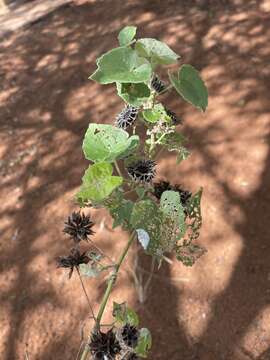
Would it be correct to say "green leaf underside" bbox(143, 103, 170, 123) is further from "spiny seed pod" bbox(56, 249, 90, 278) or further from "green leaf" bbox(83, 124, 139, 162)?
"spiny seed pod" bbox(56, 249, 90, 278)

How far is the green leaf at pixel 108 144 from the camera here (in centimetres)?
89

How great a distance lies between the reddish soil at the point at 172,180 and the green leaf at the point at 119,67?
1587mm

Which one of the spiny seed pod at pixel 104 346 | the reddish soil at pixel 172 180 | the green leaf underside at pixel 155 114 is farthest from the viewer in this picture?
the reddish soil at pixel 172 180

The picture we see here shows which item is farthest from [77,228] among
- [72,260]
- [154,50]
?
[154,50]

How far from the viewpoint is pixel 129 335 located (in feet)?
2.82

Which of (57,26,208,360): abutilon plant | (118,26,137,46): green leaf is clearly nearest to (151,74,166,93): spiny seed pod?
(57,26,208,360): abutilon plant

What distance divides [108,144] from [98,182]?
0.10 meters

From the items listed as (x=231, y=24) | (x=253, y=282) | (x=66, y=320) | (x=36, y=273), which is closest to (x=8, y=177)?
(x=36, y=273)

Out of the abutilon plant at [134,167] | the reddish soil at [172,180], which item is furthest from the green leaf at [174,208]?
the reddish soil at [172,180]

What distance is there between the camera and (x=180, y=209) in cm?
93

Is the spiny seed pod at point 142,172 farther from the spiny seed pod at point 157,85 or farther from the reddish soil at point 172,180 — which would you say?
the reddish soil at point 172,180

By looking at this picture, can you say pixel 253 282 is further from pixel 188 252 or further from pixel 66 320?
pixel 188 252

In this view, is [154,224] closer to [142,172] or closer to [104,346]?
[142,172]

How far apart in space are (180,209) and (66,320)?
1.59 metres
